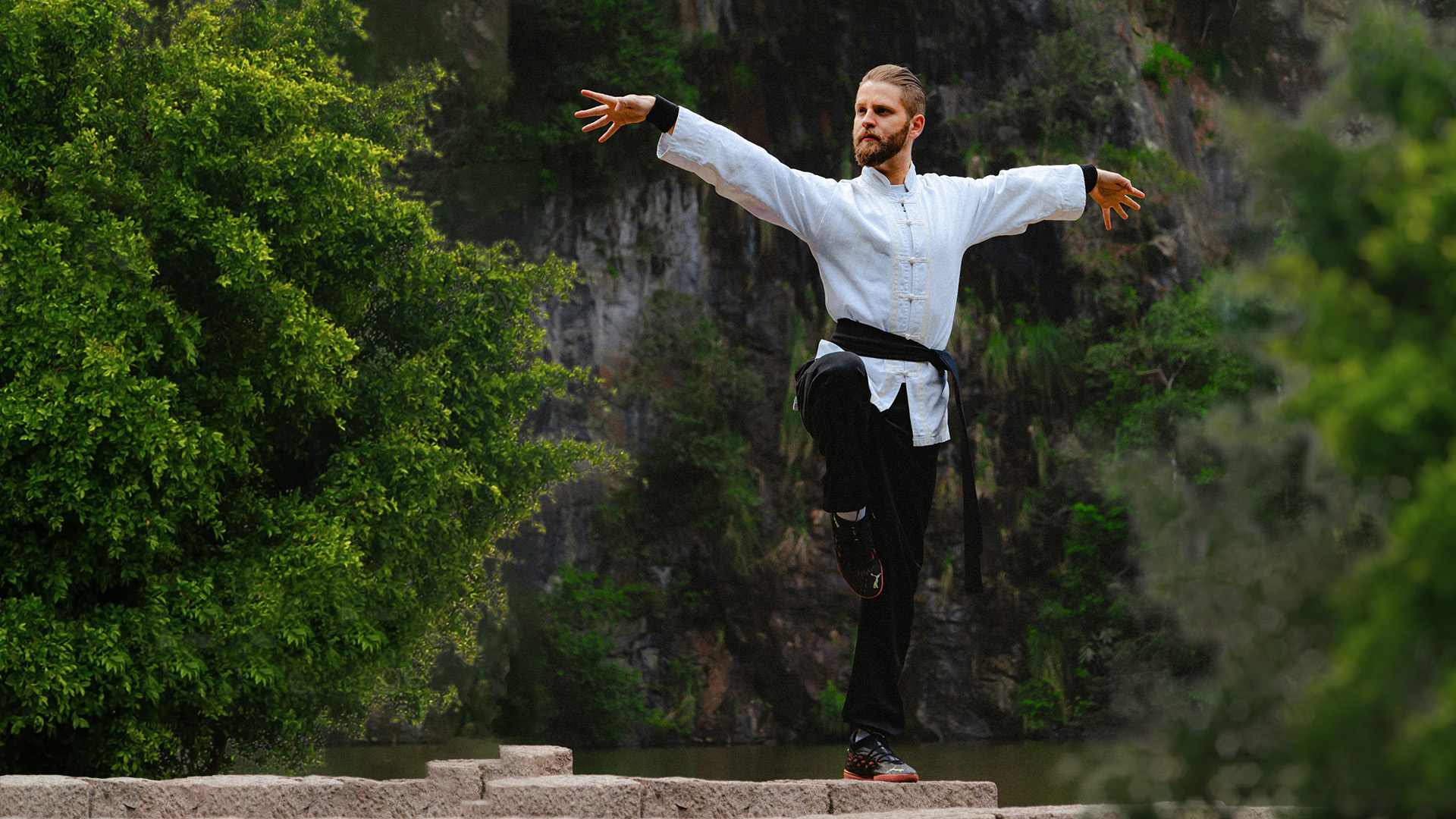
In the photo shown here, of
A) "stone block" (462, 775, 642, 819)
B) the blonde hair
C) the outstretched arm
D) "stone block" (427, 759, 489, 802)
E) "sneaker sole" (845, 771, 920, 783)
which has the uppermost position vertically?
the blonde hair

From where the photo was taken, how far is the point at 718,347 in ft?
67.7

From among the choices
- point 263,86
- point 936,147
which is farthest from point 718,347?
point 263,86

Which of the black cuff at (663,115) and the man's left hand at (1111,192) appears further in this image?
the man's left hand at (1111,192)

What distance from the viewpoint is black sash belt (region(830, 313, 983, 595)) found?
3713 mm

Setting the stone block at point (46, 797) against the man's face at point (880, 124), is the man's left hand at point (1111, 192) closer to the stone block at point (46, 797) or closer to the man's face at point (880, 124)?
the man's face at point (880, 124)

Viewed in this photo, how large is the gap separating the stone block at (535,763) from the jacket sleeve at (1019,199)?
89.8 inches

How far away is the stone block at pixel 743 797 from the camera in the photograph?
3480mm

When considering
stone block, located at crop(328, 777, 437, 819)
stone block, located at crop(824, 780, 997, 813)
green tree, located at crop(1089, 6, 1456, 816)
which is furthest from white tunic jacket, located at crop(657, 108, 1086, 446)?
green tree, located at crop(1089, 6, 1456, 816)

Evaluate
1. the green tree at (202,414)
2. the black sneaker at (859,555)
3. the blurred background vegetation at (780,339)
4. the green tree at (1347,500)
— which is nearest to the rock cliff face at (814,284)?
the blurred background vegetation at (780,339)

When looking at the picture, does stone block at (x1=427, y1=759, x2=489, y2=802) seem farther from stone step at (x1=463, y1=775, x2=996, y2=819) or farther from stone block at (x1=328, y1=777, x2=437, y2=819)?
stone step at (x1=463, y1=775, x2=996, y2=819)

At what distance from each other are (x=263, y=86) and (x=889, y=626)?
8791 millimetres

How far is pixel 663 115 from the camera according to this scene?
11.7ft

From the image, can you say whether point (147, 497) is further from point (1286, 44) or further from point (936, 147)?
point (1286, 44)

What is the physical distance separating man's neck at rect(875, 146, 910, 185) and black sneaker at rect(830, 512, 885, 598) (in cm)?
106
